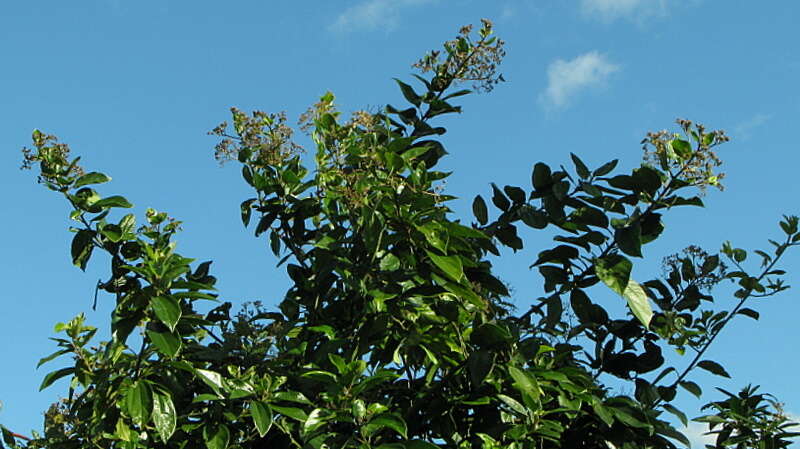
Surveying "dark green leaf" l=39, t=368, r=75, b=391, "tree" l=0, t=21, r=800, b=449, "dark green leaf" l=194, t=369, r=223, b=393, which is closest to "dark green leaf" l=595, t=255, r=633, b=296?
"tree" l=0, t=21, r=800, b=449

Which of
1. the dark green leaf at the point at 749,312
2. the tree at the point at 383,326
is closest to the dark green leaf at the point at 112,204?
the tree at the point at 383,326

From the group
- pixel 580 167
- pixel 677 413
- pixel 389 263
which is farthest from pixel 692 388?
pixel 389 263

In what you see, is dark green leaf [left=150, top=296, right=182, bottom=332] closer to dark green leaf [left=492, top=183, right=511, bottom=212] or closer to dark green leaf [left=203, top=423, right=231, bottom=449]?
dark green leaf [left=203, top=423, right=231, bottom=449]

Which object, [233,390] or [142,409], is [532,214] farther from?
[142,409]

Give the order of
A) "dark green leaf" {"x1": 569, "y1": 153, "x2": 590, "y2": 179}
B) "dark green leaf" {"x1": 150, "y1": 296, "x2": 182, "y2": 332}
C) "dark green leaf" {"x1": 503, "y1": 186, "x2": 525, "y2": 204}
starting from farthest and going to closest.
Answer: "dark green leaf" {"x1": 503, "y1": 186, "x2": 525, "y2": 204}
"dark green leaf" {"x1": 569, "y1": 153, "x2": 590, "y2": 179}
"dark green leaf" {"x1": 150, "y1": 296, "x2": 182, "y2": 332}

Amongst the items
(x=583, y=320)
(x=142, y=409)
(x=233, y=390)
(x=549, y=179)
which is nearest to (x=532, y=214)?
(x=549, y=179)

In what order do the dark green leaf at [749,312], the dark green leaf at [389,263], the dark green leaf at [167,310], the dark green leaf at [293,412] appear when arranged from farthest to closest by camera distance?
1. the dark green leaf at [749,312]
2. the dark green leaf at [389,263]
3. the dark green leaf at [167,310]
4. the dark green leaf at [293,412]

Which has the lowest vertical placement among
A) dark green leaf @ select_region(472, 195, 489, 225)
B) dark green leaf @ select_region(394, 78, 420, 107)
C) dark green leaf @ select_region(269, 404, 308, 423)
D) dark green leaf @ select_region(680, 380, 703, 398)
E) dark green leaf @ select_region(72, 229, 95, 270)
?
dark green leaf @ select_region(269, 404, 308, 423)

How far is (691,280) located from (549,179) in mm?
1093

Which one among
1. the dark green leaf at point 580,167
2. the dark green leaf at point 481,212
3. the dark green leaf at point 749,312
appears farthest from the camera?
the dark green leaf at point 749,312

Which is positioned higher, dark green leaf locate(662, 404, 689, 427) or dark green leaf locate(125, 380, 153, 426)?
dark green leaf locate(662, 404, 689, 427)

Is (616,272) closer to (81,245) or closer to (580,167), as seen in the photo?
(580,167)

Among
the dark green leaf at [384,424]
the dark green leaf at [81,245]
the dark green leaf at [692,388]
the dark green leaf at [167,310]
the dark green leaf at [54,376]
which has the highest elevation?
the dark green leaf at [81,245]

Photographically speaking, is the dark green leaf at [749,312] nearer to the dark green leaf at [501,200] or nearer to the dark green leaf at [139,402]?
the dark green leaf at [501,200]
